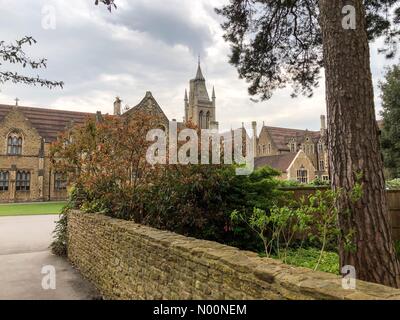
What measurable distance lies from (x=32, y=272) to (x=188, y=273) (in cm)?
565

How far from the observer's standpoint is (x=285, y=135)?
62.5 metres

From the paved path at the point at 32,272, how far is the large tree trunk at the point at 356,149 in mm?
4722

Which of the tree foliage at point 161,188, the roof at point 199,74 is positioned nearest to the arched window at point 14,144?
the tree foliage at point 161,188

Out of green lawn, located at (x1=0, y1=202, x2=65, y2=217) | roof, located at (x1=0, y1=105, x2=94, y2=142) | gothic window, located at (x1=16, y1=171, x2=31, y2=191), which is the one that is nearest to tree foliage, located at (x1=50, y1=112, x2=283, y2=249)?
green lawn, located at (x1=0, y1=202, x2=65, y2=217)

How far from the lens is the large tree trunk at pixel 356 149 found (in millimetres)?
3832

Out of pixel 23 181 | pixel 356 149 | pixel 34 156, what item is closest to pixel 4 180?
pixel 23 181

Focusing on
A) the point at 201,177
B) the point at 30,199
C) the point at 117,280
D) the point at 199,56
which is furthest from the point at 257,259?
the point at 199,56

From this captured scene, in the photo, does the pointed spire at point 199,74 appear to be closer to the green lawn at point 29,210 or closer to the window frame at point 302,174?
the window frame at point 302,174

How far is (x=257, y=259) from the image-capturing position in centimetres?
307

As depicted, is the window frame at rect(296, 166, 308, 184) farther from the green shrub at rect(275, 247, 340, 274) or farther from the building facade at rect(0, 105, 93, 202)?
the green shrub at rect(275, 247, 340, 274)

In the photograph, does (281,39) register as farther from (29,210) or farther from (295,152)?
(295,152)

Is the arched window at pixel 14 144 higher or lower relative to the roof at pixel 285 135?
lower

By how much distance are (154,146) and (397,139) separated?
73.6 feet
